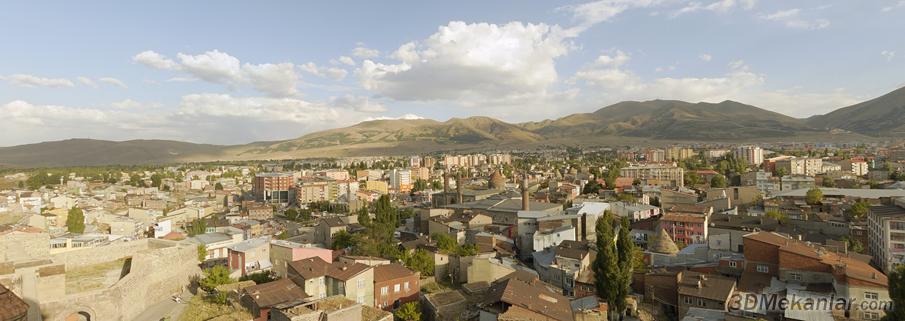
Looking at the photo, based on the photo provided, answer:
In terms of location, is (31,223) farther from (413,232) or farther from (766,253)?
(766,253)

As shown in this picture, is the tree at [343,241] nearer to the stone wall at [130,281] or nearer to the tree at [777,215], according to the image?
the stone wall at [130,281]

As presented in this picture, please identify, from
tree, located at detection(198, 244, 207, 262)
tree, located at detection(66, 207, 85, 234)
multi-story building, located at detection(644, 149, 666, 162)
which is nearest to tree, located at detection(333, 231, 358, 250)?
tree, located at detection(198, 244, 207, 262)

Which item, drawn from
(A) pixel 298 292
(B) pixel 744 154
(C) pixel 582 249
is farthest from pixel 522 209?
(B) pixel 744 154

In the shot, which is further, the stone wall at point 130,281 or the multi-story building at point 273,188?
the multi-story building at point 273,188

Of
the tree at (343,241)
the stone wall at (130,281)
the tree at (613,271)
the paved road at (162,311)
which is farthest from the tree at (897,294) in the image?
the tree at (343,241)

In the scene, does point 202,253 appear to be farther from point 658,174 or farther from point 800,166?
point 800,166

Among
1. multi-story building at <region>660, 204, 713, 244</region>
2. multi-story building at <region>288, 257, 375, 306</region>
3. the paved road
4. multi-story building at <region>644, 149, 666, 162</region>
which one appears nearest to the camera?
the paved road

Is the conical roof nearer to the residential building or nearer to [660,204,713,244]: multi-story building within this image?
[660,204,713,244]: multi-story building
